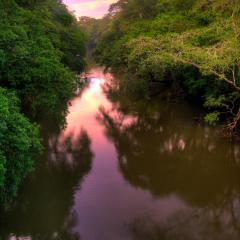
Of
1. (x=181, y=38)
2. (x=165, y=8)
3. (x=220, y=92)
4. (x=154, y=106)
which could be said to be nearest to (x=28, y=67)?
(x=181, y=38)

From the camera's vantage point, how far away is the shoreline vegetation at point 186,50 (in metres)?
24.5

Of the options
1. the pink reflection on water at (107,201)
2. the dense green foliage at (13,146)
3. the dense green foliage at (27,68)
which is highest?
the dense green foliage at (27,68)

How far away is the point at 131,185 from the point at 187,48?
9197 millimetres

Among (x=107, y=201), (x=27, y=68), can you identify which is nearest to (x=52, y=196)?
(x=107, y=201)

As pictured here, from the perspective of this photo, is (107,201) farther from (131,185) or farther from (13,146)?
(13,146)

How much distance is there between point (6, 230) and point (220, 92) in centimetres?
1842

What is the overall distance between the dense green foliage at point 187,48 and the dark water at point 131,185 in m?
2.92

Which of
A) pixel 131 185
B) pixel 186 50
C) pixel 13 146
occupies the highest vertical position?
pixel 186 50

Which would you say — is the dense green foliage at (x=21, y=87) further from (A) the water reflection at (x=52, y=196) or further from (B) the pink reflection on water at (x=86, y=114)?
(B) the pink reflection on water at (x=86, y=114)

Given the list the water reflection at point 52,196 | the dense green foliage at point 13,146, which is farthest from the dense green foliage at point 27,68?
the dense green foliage at point 13,146

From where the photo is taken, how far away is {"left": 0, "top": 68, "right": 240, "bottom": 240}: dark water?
16.4 m

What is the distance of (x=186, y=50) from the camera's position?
82.7ft

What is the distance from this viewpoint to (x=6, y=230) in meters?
16.3

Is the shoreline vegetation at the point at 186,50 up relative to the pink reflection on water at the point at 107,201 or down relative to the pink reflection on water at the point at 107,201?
up
